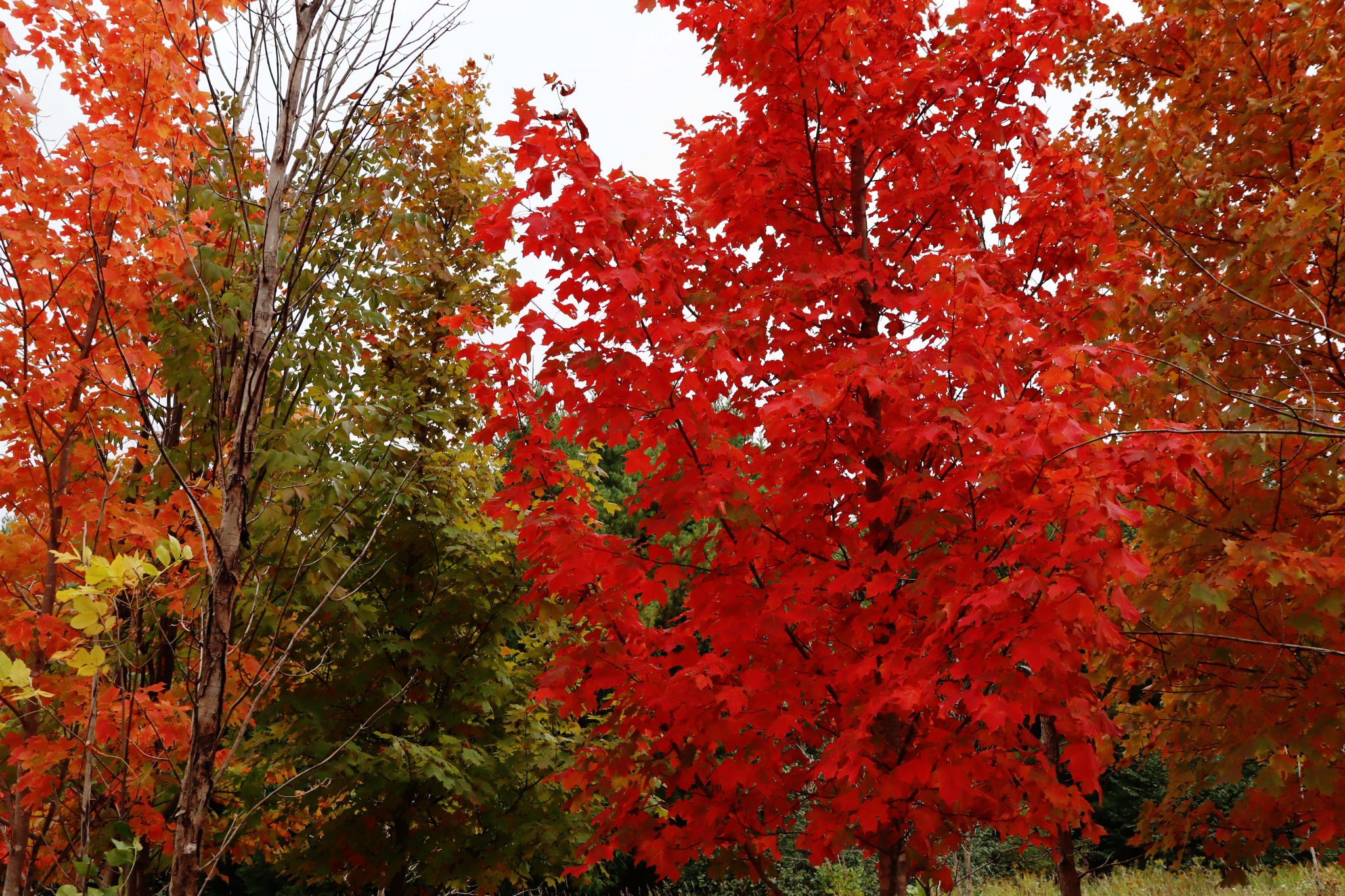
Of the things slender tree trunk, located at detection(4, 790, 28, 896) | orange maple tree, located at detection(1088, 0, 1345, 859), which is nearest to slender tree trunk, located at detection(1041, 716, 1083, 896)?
orange maple tree, located at detection(1088, 0, 1345, 859)

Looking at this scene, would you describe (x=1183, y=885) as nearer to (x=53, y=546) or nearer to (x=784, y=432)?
(x=784, y=432)

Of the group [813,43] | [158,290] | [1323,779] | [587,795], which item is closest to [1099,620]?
[1323,779]

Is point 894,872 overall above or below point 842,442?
below

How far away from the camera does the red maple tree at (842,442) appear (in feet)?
11.1

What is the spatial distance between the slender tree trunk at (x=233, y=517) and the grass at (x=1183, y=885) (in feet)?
25.7

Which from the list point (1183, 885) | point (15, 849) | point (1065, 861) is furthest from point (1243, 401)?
point (1183, 885)


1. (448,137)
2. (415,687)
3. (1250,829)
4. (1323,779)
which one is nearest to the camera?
(1323,779)

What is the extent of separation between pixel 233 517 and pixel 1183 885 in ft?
35.9

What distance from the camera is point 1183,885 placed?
9.53 meters

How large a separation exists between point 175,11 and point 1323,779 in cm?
712

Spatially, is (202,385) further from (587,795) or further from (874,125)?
(874,125)

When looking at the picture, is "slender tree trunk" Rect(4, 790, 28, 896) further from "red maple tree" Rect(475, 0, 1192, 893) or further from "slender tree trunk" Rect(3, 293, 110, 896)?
"red maple tree" Rect(475, 0, 1192, 893)

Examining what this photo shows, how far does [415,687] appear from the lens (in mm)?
7320

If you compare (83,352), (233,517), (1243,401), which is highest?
(83,352)
